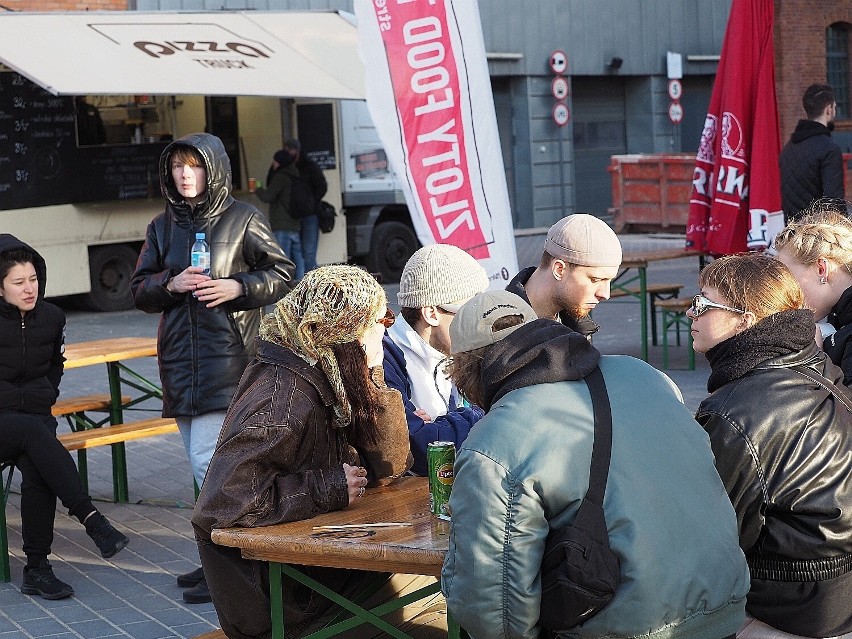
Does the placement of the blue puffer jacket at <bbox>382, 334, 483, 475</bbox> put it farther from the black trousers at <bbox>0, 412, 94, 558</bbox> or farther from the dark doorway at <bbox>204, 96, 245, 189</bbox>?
the dark doorway at <bbox>204, 96, 245, 189</bbox>

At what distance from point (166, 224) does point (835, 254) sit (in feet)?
9.23

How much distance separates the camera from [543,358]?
9.30 ft

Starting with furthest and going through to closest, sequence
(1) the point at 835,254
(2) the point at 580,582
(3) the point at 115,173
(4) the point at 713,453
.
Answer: (3) the point at 115,173, (1) the point at 835,254, (4) the point at 713,453, (2) the point at 580,582

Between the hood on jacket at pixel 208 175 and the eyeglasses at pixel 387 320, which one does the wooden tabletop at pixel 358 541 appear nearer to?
the eyeglasses at pixel 387 320

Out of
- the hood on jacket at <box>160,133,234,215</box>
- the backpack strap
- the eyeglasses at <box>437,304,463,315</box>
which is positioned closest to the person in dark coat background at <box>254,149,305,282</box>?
the hood on jacket at <box>160,133,234,215</box>

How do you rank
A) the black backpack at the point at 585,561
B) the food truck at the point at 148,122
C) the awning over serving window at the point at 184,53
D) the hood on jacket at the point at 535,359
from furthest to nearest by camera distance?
the food truck at the point at 148,122, the awning over serving window at the point at 184,53, the hood on jacket at the point at 535,359, the black backpack at the point at 585,561

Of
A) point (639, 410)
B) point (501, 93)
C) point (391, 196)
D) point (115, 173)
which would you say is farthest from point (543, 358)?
point (501, 93)

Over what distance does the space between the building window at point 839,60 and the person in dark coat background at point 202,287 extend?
63.3 feet

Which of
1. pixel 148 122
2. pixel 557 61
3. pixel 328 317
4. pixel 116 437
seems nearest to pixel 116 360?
pixel 116 437

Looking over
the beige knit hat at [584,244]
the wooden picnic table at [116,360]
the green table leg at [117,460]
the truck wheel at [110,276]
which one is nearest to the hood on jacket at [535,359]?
the beige knit hat at [584,244]

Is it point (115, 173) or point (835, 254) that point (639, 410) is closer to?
point (835, 254)

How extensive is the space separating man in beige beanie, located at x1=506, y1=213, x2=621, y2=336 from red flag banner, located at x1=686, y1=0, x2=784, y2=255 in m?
4.17

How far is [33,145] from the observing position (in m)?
15.0

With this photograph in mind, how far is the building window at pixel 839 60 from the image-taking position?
23375mm
